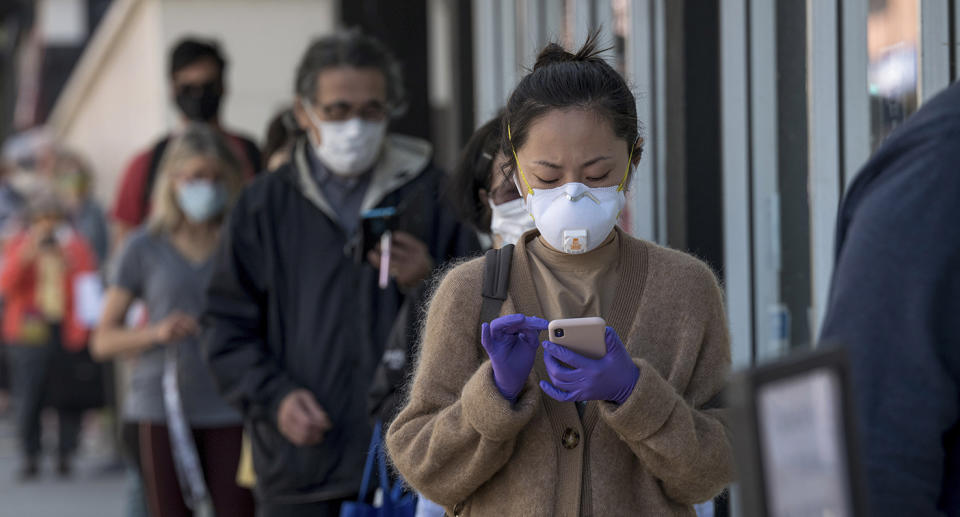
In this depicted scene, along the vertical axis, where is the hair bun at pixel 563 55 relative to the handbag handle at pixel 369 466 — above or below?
above

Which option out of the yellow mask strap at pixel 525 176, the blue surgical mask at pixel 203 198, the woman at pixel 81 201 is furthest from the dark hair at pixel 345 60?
the woman at pixel 81 201

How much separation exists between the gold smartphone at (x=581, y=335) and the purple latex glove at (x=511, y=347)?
0.20 feet

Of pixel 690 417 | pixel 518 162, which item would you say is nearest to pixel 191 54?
pixel 518 162

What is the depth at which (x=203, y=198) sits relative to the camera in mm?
5152

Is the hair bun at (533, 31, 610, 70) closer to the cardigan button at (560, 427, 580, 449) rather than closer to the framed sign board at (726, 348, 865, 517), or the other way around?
the cardigan button at (560, 427, 580, 449)

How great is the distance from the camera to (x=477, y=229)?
317cm

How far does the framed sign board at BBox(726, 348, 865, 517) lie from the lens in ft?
3.74

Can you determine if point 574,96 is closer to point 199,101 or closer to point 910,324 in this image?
point 910,324

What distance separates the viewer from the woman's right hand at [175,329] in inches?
194

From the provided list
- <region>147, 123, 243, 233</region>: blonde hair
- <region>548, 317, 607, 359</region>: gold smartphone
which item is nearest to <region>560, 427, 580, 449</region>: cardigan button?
<region>548, 317, 607, 359</region>: gold smartphone

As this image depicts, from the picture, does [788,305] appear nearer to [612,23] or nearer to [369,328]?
[369,328]

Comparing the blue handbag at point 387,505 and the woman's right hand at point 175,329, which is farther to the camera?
the woman's right hand at point 175,329

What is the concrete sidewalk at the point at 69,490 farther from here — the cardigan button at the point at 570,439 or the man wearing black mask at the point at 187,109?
the cardigan button at the point at 570,439

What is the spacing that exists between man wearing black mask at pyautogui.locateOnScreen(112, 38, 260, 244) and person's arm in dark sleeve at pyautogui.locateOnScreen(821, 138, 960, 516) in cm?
456
